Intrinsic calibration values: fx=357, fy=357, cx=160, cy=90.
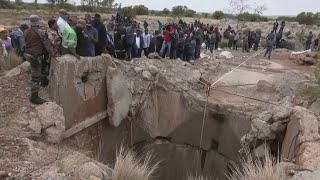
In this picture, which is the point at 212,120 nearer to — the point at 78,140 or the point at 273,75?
the point at 78,140

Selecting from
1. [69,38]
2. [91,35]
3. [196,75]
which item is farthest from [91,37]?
[196,75]

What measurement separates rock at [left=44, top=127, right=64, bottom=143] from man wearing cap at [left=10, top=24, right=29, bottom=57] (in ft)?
8.97

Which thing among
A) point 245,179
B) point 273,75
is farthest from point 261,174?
point 273,75

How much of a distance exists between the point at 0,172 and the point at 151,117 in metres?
6.42

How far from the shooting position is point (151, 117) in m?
10.6

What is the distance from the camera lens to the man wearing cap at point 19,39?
28.9 ft

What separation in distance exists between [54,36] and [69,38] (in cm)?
33

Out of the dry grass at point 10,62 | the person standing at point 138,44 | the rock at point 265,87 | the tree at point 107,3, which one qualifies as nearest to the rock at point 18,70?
the dry grass at point 10,62

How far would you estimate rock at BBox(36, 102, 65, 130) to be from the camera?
701cm

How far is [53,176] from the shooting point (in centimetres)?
455

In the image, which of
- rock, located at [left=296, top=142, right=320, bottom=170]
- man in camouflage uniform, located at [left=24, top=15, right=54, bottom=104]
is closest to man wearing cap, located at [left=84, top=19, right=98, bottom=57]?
man in camouflage uniform, located at [left=24, top=15, right=54, bottom=104]

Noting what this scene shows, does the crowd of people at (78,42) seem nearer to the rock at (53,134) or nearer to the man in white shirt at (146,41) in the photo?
the man in white shirt at (146,41)

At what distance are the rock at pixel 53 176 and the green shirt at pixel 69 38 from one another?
11.7ft

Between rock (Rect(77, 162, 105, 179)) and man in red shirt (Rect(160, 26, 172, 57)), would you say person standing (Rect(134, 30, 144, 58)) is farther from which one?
rock (Rect(77, 162, 105, 179))
